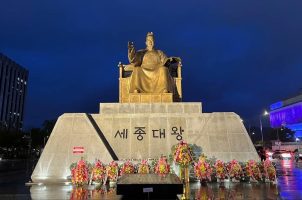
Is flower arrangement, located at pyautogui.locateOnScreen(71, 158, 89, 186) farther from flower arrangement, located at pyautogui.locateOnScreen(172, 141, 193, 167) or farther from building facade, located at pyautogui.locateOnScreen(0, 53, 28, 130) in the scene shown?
building facade, located at pyautogui.locateOnScreen(0, 53, 28, 130)

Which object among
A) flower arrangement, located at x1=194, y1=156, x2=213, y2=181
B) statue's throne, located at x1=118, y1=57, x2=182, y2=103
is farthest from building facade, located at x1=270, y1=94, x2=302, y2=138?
flower arrangement, located at x1=194, y1=156, x2=213, y2=181

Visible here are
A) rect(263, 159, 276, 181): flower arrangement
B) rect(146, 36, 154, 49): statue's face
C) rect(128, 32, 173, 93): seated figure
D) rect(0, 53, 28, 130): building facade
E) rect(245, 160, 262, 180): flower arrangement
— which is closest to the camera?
rect(263, 159, 276, 181): flower arrangement

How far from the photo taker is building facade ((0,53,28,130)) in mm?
85438

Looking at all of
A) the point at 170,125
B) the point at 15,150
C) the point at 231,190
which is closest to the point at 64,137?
the point at 170,125

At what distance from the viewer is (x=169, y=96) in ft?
50.5

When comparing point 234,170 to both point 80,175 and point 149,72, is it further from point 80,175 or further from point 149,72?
point 149,72

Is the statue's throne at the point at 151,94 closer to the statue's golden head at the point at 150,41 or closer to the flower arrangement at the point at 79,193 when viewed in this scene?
the statue's golden head at the point at 150,41

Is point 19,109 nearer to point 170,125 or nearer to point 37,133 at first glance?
point 37,133

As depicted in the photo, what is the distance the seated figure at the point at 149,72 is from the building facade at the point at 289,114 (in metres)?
79.6

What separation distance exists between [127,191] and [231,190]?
394cm

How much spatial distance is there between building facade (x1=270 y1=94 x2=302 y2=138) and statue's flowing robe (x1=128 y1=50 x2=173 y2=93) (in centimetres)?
7969

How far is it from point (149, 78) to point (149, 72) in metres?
0.37

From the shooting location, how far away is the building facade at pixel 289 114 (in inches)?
3376

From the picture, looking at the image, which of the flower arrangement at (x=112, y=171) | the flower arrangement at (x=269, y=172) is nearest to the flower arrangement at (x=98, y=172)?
the flower arrangement at (x=112, y=171)
